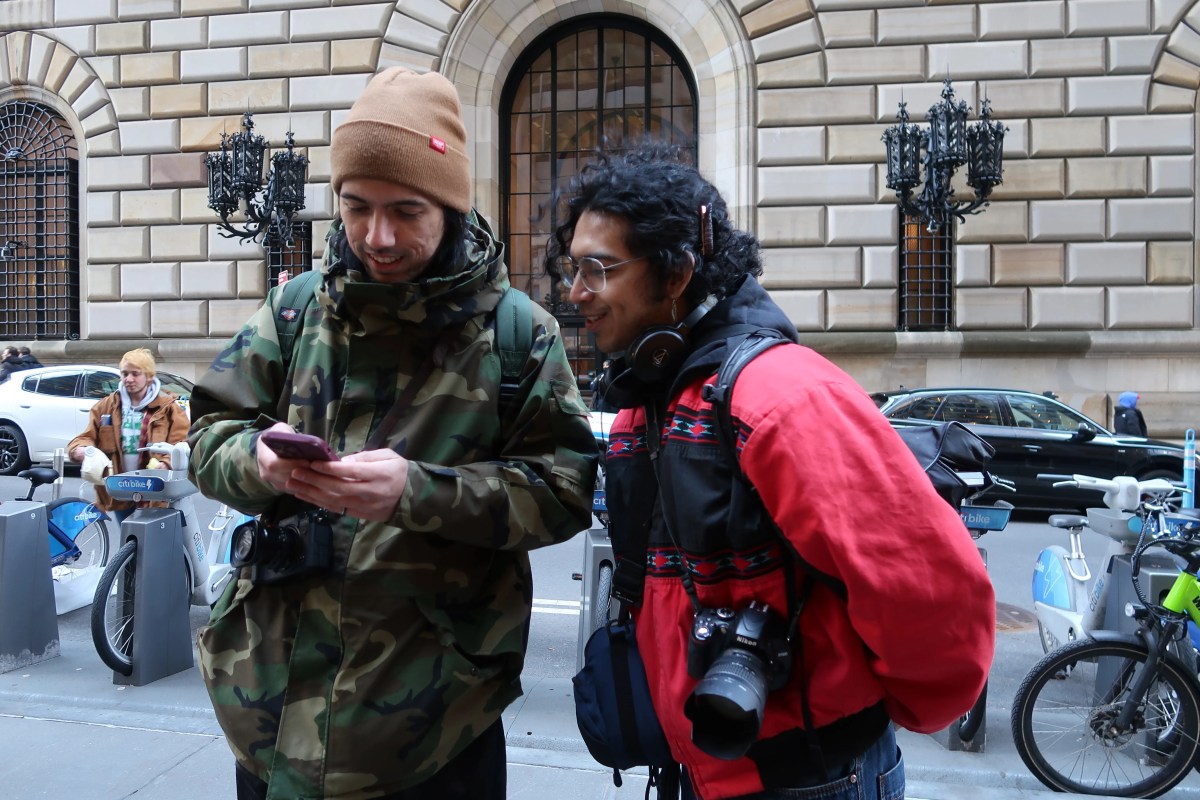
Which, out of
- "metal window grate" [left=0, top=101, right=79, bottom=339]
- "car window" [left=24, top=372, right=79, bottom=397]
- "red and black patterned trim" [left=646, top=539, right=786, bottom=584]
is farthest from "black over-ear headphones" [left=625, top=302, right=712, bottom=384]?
"metal window grate" [left=0, top=101, right=79, bottom=339]

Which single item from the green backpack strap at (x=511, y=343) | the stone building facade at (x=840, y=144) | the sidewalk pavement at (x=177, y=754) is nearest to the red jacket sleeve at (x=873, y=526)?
the green backpack strap at (x=511, y=343)

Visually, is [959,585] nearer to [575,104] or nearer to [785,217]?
[785,217]

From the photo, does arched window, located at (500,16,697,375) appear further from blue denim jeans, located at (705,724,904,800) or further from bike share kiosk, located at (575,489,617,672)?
blue denim jeans, located at (705,724,904,800)

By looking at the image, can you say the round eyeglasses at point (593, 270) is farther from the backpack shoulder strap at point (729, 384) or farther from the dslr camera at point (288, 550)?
the dslr camera at point (288, 550)

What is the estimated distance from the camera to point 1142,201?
15617mm

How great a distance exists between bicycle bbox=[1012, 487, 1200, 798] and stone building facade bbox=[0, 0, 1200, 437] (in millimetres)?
12037

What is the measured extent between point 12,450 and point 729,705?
15.9 metres

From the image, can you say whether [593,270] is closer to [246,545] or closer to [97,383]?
[246,545]

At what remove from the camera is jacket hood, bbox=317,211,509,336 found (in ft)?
6.40

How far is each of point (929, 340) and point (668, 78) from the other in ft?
22.4

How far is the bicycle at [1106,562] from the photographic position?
15.0 ft

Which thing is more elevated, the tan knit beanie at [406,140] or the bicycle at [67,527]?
the tan knit beanie at [406,140]

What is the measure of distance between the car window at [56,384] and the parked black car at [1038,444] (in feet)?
38.6

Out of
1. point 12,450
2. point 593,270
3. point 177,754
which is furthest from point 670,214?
point 12,450
